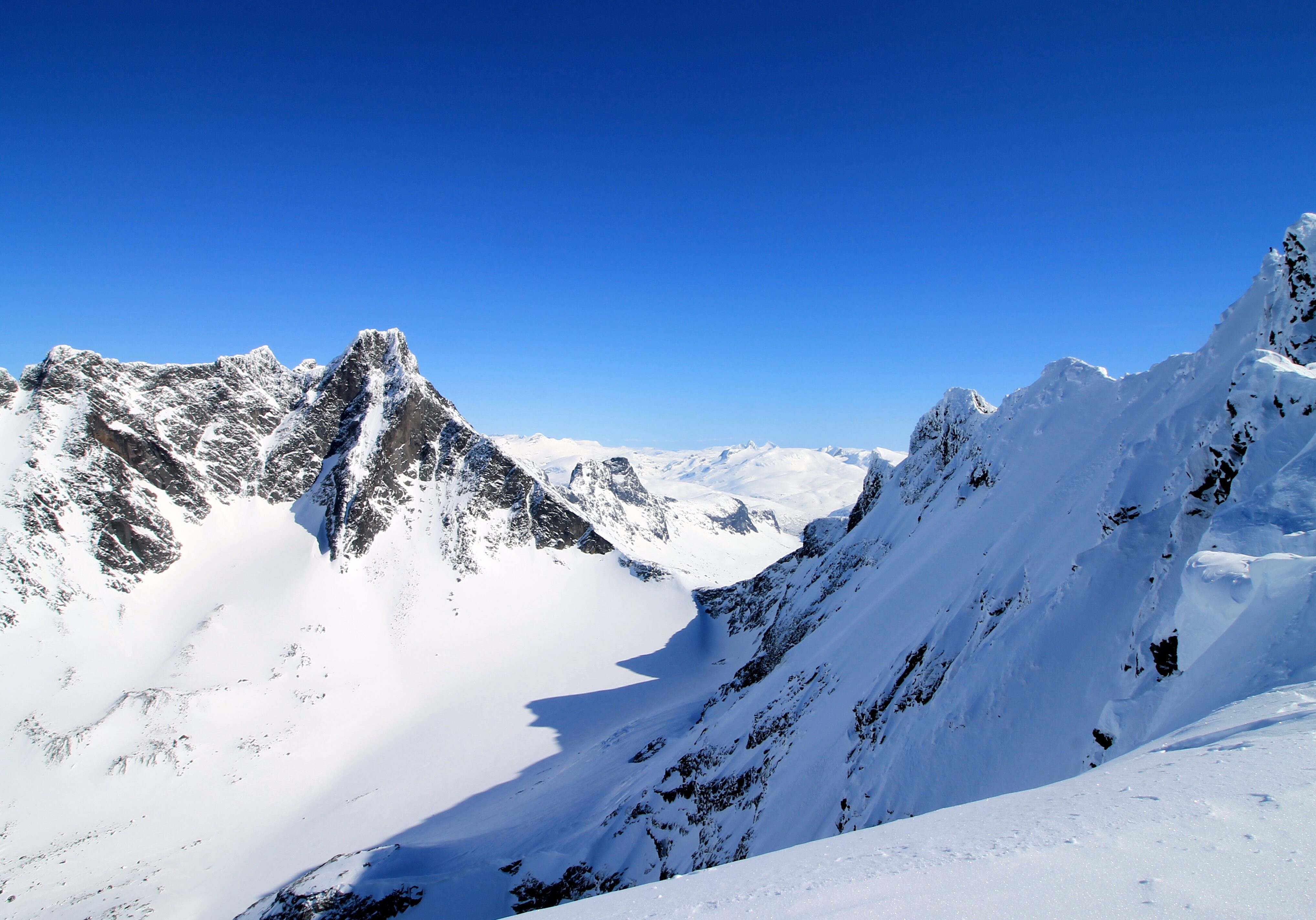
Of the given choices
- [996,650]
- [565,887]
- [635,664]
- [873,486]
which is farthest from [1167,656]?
[635,664]

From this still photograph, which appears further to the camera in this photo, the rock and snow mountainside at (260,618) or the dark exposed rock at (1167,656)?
the rock and snow mountainside at (260,618)

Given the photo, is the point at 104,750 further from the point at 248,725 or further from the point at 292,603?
the point at 292,603

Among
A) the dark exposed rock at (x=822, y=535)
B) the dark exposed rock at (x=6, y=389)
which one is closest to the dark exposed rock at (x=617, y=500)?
the dark exposed rock at (x=822, y=535)

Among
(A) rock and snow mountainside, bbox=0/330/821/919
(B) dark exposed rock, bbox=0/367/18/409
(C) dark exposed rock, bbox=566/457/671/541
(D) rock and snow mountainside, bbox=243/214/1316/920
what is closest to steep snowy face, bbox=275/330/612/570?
(A) rock and snow mountainside, bbox=0/330/821/919

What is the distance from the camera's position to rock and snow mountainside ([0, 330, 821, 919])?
39.2 m

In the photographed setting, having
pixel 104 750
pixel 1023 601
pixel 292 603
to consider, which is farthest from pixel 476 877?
pixel 292 603

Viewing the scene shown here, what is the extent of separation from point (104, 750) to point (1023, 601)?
65.0 m

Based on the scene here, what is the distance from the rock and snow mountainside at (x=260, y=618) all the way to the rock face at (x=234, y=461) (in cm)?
28

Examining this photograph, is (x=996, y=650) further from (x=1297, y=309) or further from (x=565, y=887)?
(x=565, y=887)

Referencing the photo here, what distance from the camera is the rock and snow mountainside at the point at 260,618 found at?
1544 inches

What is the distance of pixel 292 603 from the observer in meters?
62.1

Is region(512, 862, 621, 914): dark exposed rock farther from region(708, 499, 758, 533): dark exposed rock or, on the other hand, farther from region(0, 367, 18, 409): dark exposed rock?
region(708, 499, 758, 533): dark exposed rock

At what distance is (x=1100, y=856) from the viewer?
5.07 meters

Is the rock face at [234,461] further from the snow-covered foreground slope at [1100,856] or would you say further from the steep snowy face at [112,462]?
the snow-covered foreground slope at [1100,856]
